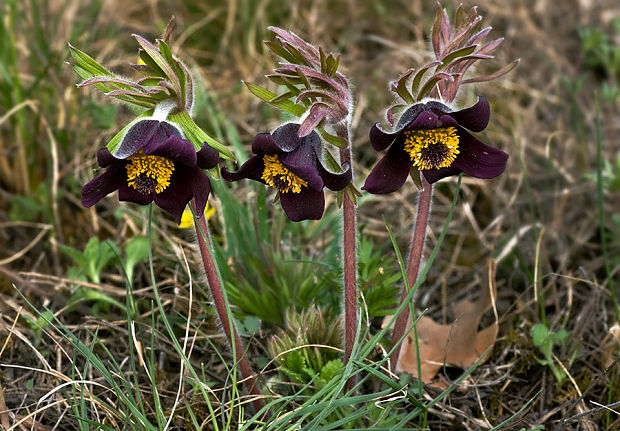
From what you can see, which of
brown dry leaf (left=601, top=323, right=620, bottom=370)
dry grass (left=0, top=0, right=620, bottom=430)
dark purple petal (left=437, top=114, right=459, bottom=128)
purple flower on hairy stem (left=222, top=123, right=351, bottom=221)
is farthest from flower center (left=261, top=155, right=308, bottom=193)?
brown dry leaf (left=601, top=323, right=620, bottom=370)

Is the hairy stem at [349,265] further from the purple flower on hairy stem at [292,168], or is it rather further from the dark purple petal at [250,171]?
the dark purple petal at [250,171]

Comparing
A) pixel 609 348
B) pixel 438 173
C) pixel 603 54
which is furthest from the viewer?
pixel 603 54

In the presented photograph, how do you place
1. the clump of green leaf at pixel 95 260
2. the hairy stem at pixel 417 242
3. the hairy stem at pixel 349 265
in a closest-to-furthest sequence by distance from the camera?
the hairy stem at pixel 349 265 → the hairy stem at pixel 417 242 → the clump of green leaf at pixel 95 260

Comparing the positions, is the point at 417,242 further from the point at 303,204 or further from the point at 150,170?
the point at 150,170

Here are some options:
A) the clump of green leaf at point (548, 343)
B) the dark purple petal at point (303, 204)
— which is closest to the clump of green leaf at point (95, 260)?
the dark purple petal at point (303, 204)

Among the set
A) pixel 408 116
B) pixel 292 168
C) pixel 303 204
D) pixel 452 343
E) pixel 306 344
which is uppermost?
pixel 408 116

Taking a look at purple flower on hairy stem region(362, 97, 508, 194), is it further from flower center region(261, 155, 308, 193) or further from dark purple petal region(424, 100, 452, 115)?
flower center region(261, 155, 308, 193)

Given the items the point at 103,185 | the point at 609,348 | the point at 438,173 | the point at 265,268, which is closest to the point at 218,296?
the point at 103,185
